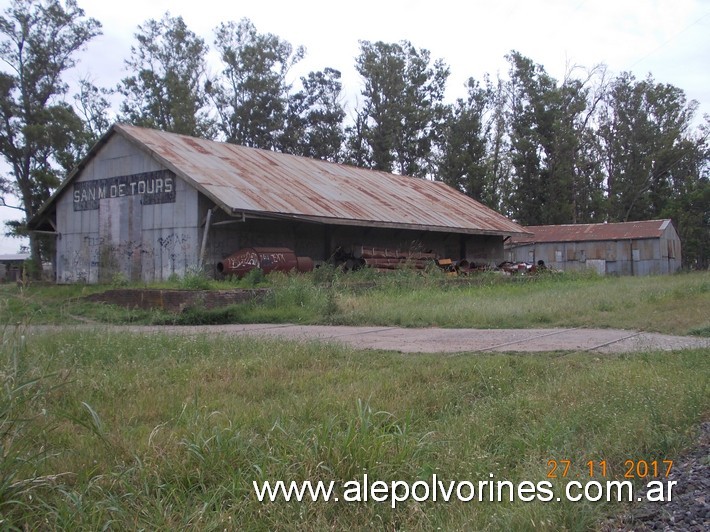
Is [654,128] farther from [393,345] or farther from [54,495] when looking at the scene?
[54,495]

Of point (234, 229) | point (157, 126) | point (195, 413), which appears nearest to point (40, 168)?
point (157, 126)

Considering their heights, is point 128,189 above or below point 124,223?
above

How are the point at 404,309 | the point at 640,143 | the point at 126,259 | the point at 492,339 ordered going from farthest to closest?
the point at 640,143 → the point at 126,259 → the point at 404,309 → the point at 492,339

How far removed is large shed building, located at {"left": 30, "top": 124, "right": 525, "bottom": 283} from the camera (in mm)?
20453

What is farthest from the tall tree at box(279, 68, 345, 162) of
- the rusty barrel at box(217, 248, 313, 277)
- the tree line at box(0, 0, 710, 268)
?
the rusty barrel at box(217, 248, 313, 277)

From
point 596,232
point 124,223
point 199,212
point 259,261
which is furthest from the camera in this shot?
point 596,232

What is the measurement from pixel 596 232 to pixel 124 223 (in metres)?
34.0

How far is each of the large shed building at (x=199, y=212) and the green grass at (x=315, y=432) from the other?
42.7ft

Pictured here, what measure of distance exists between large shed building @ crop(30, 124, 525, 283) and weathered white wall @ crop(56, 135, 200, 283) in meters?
0.04

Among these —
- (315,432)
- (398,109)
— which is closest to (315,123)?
(398,109)

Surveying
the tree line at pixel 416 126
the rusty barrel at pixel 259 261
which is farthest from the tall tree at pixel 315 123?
the rusty barrel at pixel 259 261

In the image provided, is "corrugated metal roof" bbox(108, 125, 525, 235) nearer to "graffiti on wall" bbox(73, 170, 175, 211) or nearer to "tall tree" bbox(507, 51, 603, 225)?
"graffiti on wall" bbox(73, 170, 175, 211)

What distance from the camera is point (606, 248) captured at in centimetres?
4506

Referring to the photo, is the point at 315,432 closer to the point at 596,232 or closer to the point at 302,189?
the point at 302,189
